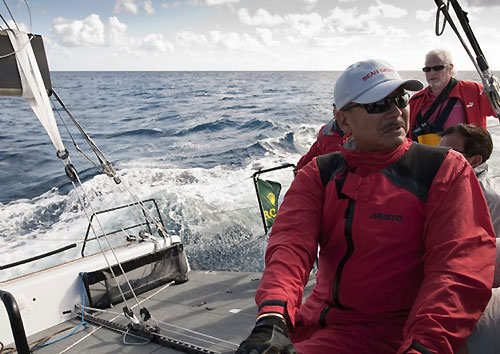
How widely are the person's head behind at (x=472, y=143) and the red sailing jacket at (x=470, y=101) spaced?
136 centimetres

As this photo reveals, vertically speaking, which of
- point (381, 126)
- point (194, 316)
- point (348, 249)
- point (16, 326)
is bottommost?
point (194, 316)

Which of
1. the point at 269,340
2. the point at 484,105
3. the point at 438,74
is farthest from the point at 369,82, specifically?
the point at 484,105

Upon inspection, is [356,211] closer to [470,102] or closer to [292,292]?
[292,292]

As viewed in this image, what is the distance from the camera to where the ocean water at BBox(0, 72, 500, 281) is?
805 centimetres

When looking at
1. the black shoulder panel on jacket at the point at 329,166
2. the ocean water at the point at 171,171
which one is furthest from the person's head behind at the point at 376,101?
the ocean water at the point at 171,171

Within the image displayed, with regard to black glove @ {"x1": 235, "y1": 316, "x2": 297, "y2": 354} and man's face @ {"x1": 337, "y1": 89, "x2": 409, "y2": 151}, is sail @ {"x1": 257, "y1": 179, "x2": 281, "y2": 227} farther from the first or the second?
black glove @ {"x1": 235, "y1": 316, "x2": 297, "y2": 354}

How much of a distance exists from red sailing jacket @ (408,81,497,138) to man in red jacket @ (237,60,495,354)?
210 centimetres

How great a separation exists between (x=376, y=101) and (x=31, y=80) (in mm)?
2815

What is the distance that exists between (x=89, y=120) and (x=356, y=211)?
22285 mm

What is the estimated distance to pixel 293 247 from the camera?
5.10 feet

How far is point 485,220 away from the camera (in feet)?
4.67

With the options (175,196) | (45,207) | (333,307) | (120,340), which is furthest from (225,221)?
(333,307)

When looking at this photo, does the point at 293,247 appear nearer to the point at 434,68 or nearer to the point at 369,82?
the point at 369,82

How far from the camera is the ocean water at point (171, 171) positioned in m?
8.05
